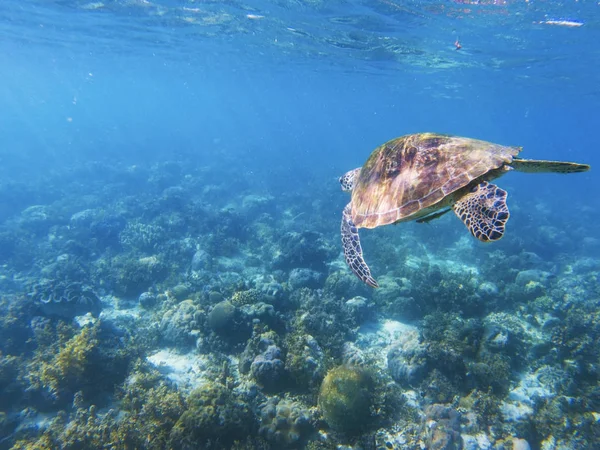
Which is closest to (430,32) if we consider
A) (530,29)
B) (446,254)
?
(530,29)

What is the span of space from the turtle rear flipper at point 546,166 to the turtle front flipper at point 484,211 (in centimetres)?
45

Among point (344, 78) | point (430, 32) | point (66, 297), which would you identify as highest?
point (430, 32)

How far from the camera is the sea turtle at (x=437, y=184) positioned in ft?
12.8

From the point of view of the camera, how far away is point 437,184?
450 centimetres

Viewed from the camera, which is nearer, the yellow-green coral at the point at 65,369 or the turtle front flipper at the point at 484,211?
the turtle front flipper at the point at 484,211

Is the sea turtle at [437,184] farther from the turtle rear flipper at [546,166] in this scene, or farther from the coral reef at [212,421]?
the coral reef at [212,421]

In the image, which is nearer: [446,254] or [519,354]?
[519,354]

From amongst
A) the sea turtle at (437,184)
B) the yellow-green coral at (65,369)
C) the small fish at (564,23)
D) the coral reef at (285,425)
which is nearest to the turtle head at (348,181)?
the sea turtle at (437,184)

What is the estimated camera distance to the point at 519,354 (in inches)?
300

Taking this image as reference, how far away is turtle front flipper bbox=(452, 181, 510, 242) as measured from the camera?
364 cm

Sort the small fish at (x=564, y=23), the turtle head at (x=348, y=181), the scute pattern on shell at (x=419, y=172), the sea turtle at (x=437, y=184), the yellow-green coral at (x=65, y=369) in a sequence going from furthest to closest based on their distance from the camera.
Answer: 1. the small fish at (x=564, y=23)
2. the turtle head at (x=348, y=181)
3. the yellow-green coral at (x=65, y=369)
4. the scute pattern on shell at (x=419, y=172)
5. the sea turtle at (x=437, y=184)

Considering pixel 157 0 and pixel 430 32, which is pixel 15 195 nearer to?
pixel 157 0

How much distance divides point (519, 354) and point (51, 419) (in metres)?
10.9

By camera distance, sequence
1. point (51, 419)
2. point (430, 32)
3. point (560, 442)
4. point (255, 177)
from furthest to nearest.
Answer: point (255, 177) < point (430, 32) < point (51, 419) < point (560, 442)
